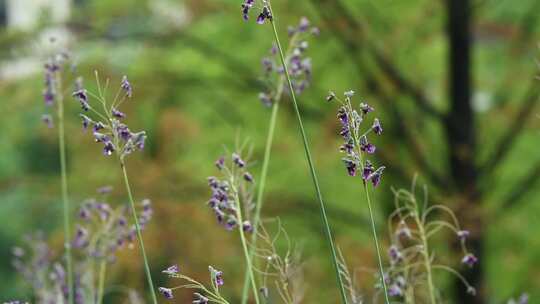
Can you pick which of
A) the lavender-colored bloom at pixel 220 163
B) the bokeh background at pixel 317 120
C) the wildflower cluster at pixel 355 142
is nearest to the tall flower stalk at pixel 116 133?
the lavender-colored bloom at pixel 220 163

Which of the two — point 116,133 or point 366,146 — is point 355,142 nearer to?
point 366,146

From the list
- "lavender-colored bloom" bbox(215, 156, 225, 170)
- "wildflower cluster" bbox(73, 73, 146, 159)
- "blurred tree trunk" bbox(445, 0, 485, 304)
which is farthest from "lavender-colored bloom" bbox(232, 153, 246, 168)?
"blurred tree trunk" bbox(445, 0, 485, 304)

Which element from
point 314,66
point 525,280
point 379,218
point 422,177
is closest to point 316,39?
point 314,66

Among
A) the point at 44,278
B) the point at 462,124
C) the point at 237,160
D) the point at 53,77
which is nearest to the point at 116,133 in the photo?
the point at 237,160

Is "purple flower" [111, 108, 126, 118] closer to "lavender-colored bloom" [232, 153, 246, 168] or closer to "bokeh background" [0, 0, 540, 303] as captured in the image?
"lavender-colored bloom" [232, 153, 246, 168]

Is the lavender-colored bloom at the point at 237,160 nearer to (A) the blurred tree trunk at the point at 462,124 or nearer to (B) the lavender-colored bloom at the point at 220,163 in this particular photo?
(B) the lavender-colored bloom at the point at 220,163

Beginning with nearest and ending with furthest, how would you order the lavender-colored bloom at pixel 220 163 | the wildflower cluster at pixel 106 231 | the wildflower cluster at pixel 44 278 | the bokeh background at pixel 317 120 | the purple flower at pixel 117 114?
the purple flower at pixel 117 114
the lavender-colored bloom at pixel 220 163
the wildflower cluster at pixel 106 231
the wildflower cluster at pixel 44 278
the bokeh background at pixel 317 120
